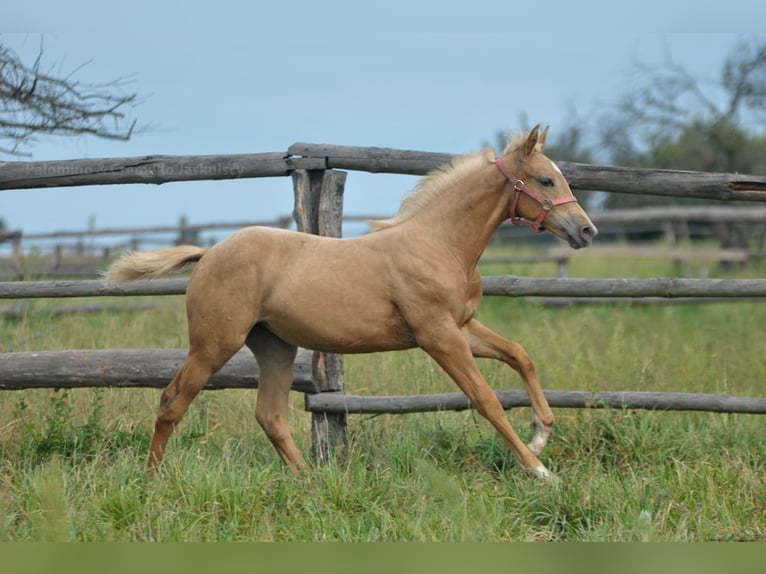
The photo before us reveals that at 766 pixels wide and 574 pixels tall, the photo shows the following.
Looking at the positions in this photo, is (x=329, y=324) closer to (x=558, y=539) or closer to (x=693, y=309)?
(x=558, y=539)

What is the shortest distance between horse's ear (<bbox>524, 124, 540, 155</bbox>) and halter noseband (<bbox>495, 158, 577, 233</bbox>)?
0.51 feet

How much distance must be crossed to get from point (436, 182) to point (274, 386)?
1.50 m

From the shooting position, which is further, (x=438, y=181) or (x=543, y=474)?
(x=438, y=181)

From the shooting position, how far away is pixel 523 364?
464 centimetres

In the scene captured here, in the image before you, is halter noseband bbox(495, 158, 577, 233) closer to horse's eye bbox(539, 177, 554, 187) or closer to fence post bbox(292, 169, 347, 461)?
horse's eye bbox(539, 177, 554, 187)

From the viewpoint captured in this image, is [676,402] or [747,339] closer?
[676,402]

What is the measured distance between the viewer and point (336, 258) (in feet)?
15.0

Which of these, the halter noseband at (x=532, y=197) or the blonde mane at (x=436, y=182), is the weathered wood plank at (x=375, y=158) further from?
the halter noseband at (x=532, y=197)

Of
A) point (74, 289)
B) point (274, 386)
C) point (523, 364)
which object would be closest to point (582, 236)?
point (523, 364)

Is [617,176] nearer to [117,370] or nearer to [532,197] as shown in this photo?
[532,197]

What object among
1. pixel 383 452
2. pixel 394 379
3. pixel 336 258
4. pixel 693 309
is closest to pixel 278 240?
pixel 336 258

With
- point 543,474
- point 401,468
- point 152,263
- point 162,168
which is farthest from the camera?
point 162,168

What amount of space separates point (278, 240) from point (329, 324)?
1.87 feet

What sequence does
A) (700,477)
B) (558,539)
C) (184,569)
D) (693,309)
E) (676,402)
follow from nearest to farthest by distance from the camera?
1. (184,569)
2. (558,539)
3. (700,477)
4. (676,402)
5. (693,309)
